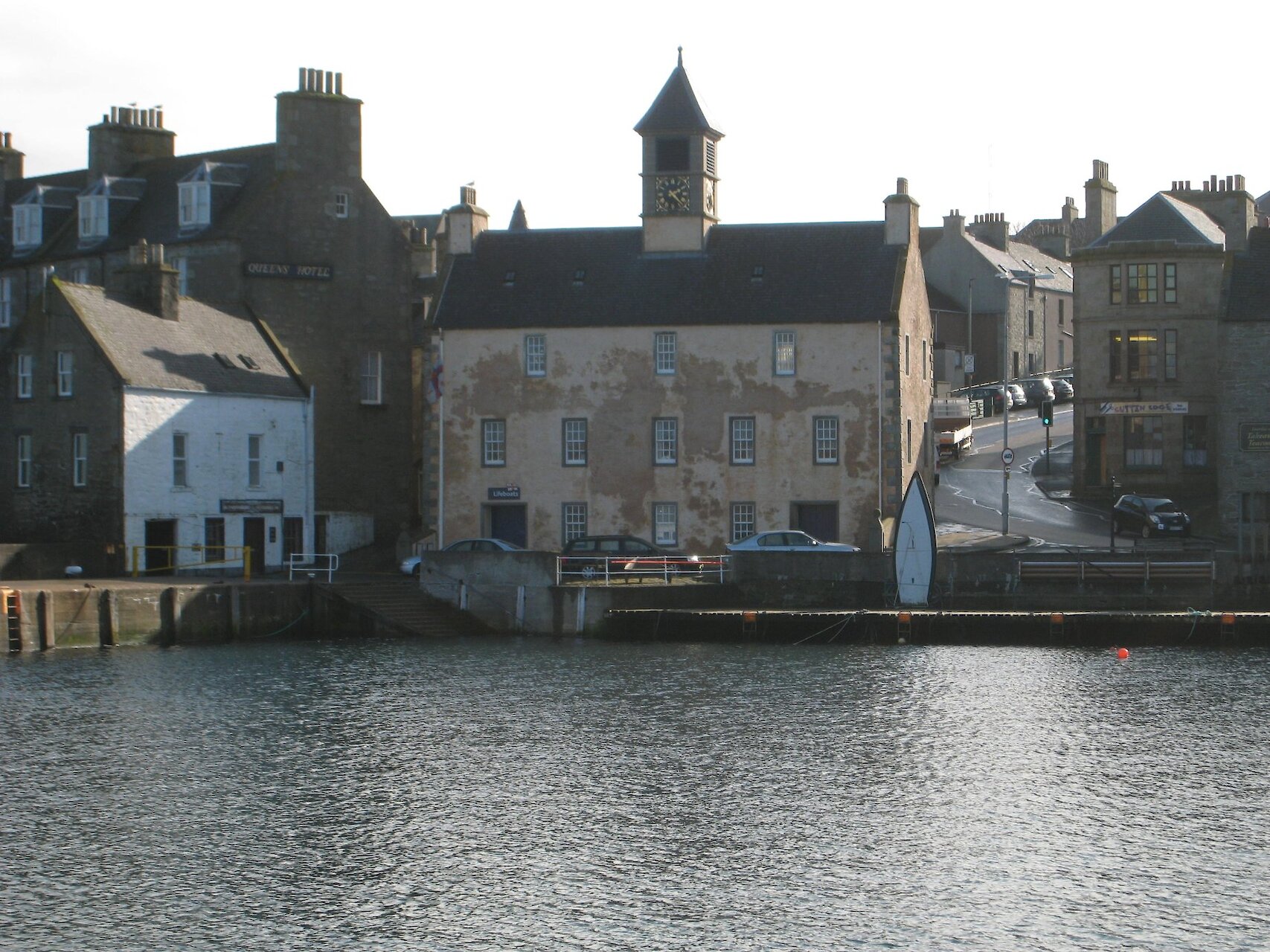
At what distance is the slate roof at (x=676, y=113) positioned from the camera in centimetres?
6397

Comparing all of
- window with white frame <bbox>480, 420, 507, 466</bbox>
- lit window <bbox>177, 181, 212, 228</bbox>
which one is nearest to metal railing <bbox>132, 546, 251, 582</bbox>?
window with white frame <bbox>480, 420, 507, 466</bbox>

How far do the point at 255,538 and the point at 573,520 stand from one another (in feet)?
39.0

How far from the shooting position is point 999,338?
366ft

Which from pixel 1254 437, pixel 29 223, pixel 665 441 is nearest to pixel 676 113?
pixel 665 441

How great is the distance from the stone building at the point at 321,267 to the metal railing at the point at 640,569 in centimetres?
1430

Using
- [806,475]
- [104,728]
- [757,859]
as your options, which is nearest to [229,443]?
[806,475]

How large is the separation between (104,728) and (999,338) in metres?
82.7

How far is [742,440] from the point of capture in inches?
2424

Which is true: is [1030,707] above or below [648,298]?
below

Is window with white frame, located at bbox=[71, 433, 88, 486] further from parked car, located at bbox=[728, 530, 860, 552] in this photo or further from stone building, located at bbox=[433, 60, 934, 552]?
parked car, located at bbox=[728, 530, 860, 552]

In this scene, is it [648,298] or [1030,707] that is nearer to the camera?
[1030,707]

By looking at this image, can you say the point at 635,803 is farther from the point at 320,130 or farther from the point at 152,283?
the point at 320,130

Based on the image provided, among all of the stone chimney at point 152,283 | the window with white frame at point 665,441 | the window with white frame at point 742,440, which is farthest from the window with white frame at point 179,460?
the window with white frame at point 742,440

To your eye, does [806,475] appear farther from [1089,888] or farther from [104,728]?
[1089,888]
